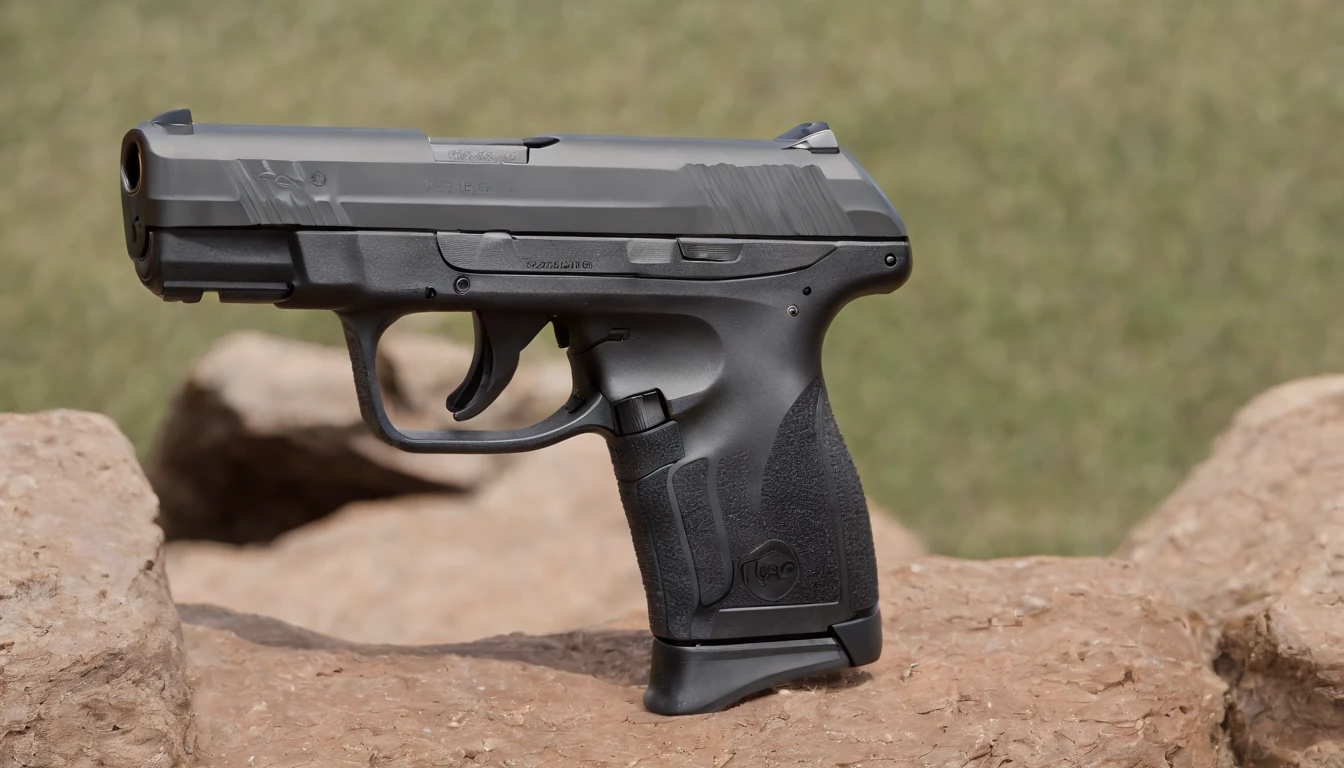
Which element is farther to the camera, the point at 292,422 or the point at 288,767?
the point at 292,422

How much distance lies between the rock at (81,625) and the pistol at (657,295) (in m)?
0.71

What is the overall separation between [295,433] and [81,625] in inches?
172

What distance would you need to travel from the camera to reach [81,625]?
308 cm

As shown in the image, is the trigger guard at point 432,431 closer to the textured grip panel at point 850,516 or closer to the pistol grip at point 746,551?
the pistol grip at point 746,551

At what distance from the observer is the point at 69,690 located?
298cm

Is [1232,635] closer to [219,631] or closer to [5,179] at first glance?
[219,631]

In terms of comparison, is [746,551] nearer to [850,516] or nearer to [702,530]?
[702,530]

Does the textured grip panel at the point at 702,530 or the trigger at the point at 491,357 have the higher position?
the trigger at the point at 491,357

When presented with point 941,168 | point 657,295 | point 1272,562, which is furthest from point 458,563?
point 941,168

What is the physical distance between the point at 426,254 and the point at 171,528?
16.8ft

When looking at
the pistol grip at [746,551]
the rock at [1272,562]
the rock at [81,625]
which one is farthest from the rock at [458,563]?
the rock at [81,625]

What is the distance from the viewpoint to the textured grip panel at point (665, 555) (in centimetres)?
356

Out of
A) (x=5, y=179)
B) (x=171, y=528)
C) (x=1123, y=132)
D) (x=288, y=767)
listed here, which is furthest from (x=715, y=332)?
(x=5, y=179)

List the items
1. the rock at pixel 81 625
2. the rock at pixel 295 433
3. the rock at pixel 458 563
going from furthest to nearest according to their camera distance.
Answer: the rock at pixel 295 433, the rock at pixel 458 563, the rock at pixel 81 625
